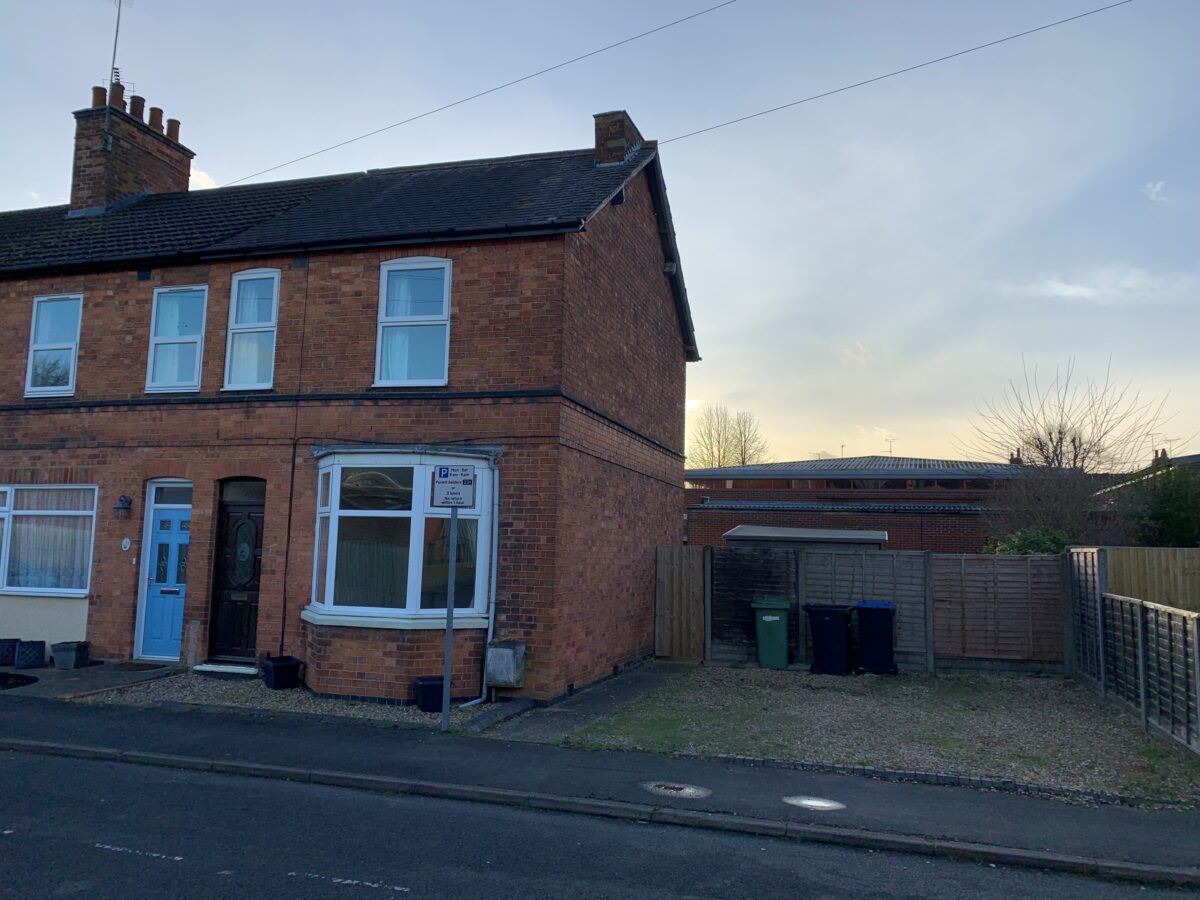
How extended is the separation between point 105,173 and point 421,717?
40.3 ft

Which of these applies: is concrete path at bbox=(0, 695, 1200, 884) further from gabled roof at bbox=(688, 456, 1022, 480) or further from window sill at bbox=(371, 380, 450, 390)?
gabled roof at bbox=(688, 456, 1022, 480)

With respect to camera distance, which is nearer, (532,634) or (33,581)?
(532,634)

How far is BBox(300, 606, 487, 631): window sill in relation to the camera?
1058 centimetres

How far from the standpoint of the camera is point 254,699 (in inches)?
418

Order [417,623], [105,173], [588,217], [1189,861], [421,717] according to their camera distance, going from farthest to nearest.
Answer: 1. [105,173]
2. [588,217]
3. [417,623]
4. [421,717]
5. [1189,861]

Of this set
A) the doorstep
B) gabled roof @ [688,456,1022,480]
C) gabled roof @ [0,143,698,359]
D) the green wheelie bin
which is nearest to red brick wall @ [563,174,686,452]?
gabled roof @ [0,143,698,359]

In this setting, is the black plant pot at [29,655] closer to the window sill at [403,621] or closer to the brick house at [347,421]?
the brick house at [347,421]

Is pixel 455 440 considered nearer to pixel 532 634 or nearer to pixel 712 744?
pixel 532 634

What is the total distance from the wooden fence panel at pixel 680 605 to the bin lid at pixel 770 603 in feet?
3.64

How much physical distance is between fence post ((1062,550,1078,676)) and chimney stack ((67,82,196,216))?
1692 centimetres

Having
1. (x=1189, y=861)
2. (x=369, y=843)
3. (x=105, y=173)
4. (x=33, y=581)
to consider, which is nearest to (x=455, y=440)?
(x=369, y=843)

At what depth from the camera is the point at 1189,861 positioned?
565 centimetres

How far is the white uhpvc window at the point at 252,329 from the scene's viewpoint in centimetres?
1244

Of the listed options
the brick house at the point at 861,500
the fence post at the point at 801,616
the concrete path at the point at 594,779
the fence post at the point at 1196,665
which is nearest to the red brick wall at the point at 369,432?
the concrete path at the point at 594,779
